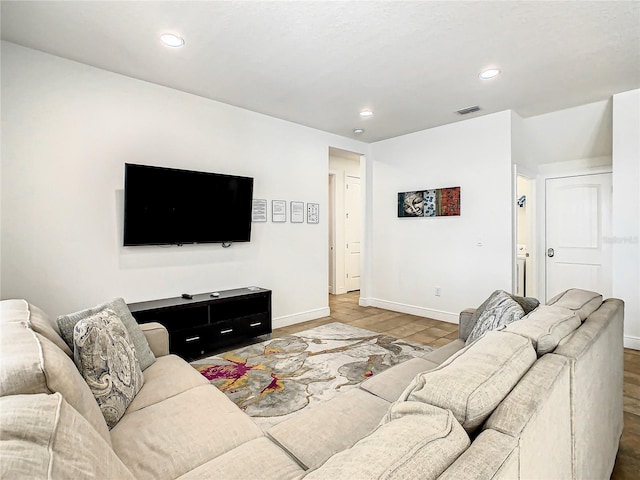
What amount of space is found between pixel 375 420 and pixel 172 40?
9.43 feet

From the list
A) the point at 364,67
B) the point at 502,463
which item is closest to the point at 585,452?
the point at 502,463

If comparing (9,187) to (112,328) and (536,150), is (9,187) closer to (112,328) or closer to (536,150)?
(112,328)

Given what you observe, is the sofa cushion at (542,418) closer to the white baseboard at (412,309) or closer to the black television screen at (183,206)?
the black television screen at (183,206)

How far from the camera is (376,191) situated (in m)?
5.45

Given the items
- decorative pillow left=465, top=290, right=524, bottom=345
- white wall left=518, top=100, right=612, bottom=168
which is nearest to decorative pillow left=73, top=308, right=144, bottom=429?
decorative pillow left=465, top=290, right=524, bottom=345

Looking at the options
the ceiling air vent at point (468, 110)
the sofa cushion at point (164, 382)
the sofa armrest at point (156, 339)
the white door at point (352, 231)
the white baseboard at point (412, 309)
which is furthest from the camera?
the white door at point (352, 231)

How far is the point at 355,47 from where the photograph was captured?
101 inches

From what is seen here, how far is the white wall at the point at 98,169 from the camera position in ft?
8.55

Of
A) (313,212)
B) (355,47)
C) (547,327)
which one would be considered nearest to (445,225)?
(313,212)

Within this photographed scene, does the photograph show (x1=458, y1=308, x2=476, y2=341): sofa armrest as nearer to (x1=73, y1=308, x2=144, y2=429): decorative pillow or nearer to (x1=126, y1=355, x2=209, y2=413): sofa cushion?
(x1=126, y1=355, x2=209, y2=413): sofa cushion

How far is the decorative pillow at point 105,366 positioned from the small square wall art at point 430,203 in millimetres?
4127

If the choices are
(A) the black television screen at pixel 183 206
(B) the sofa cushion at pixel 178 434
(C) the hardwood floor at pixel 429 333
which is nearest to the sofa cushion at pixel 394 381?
(B) the sofa cushion at pixel 178 434

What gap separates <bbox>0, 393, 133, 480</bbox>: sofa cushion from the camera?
548mm

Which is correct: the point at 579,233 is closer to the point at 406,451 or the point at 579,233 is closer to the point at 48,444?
the point at 406,451
